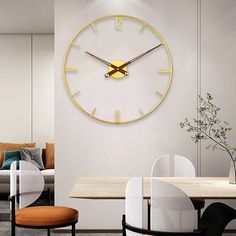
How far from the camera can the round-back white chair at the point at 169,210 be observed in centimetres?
235

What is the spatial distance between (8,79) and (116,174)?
379cm

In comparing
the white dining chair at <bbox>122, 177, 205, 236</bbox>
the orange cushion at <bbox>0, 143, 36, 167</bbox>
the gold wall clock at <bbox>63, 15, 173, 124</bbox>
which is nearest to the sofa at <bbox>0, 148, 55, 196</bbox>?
the orange cushion at <bbox>0, 143, 36, 167</bbox>

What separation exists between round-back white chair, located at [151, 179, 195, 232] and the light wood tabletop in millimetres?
283

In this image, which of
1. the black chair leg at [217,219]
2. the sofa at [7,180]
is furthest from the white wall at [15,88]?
the black chair leg at [217,219]

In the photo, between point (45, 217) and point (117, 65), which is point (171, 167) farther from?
point (45, 217)

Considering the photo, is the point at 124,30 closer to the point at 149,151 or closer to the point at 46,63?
the point at 149,151

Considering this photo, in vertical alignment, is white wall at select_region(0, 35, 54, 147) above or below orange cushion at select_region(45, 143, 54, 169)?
above

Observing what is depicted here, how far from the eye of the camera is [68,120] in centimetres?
450

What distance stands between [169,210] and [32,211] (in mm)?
1171

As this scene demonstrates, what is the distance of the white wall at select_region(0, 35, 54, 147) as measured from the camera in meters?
7.68

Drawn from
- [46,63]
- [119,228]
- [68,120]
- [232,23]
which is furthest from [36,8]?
[119,228]

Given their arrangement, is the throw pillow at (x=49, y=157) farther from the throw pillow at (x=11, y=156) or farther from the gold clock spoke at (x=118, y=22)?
the gold clock spoke at (x=118, y=22)

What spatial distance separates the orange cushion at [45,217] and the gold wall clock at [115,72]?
1488 mm

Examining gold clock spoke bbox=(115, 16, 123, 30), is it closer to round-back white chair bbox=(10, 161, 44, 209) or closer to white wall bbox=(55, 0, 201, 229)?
white wall bbox=(55, 0, 201, 229)
